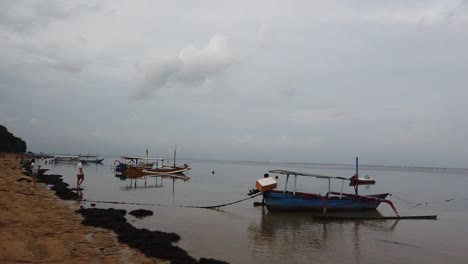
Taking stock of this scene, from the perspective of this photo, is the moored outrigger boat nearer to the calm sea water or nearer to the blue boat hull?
A: the blue boat hull

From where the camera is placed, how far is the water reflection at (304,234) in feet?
43.9

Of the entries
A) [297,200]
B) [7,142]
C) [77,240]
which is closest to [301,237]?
[297,200]

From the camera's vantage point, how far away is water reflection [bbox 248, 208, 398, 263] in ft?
43.9

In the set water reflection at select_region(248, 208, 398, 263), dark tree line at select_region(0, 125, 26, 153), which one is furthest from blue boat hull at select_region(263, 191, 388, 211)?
dark tree line at select_region(0, 125, 26, 153)

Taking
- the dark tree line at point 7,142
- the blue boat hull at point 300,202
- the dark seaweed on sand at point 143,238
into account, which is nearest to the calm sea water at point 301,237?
the blue boat hull at point 300,202

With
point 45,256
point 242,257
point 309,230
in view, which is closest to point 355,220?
point 309,230

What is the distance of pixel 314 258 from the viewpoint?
41.3 ft

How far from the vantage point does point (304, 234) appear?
55.3 feet

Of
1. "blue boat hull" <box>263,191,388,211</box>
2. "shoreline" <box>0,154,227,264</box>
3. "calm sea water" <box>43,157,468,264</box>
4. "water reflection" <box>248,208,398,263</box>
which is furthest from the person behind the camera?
"blue boat hull" <box>263,191,388,211</box>

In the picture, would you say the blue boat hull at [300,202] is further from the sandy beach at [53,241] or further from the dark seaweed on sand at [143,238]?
the sandy beach at [53,241]

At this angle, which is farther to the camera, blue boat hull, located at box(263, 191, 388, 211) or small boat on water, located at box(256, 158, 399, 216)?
blue boat hull, located at box(263, 191, 388, 211)

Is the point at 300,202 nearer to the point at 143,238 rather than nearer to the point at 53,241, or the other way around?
the point at 143,238

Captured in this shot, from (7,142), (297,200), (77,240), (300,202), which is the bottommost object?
(300,202)

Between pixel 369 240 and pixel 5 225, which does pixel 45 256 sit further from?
pixel 369 240
